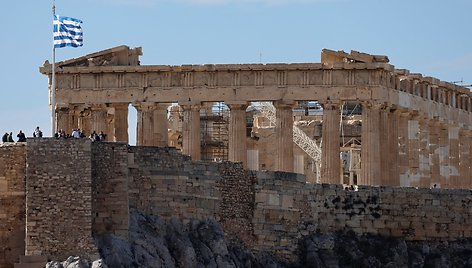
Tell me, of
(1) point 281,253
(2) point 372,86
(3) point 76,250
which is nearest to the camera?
(3) point 76,250

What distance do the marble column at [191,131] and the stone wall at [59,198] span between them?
3462 centimetres

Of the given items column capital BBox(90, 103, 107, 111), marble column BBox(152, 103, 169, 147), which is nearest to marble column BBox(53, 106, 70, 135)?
column capital BBox(90, 103, 107, 111)

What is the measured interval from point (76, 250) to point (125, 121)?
1441 inches

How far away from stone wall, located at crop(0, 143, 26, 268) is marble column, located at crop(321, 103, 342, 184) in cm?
3414

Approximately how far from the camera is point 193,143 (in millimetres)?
98000

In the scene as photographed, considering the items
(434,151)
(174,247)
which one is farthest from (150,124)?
(174,247)

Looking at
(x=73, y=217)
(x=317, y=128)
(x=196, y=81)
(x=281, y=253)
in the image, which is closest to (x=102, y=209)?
(x=73, y=217)

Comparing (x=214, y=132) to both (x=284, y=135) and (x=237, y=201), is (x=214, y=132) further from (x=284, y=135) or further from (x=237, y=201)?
(x=237, y=201)

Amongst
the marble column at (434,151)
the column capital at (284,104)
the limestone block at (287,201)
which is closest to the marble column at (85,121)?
the column capital at (284,104)

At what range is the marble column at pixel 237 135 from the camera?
97562 mm

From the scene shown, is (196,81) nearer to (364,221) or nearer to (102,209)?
(364,221)

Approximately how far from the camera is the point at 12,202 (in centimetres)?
6350

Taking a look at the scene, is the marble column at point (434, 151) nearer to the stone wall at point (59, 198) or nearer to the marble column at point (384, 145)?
the marble column at point (384, 145)

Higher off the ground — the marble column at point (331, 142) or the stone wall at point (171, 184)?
the marble column at point (331, 142)
